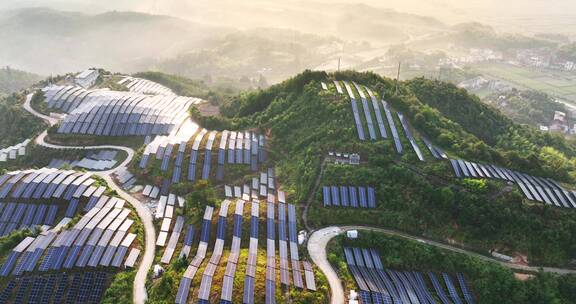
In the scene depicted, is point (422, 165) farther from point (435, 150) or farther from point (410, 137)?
point (410, 137)

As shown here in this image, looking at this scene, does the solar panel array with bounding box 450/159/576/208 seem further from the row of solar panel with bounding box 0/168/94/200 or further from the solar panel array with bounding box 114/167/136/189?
the row of solar panel with bounding box 0/168/94/200

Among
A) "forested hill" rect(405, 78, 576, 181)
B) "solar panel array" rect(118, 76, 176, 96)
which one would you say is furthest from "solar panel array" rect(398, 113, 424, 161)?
"solar panel array" rect(118, 76, 176, 96)

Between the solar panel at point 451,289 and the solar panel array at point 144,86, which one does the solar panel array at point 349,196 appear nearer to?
the solar panel at point 451,289

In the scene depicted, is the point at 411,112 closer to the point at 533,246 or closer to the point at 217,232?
the point at 533,246

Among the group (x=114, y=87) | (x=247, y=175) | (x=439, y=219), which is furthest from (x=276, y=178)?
(x=114, y=87)

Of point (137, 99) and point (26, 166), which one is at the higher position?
point (137, 99)

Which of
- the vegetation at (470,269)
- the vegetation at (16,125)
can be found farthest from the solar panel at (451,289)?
the vegetation at (16,125)
